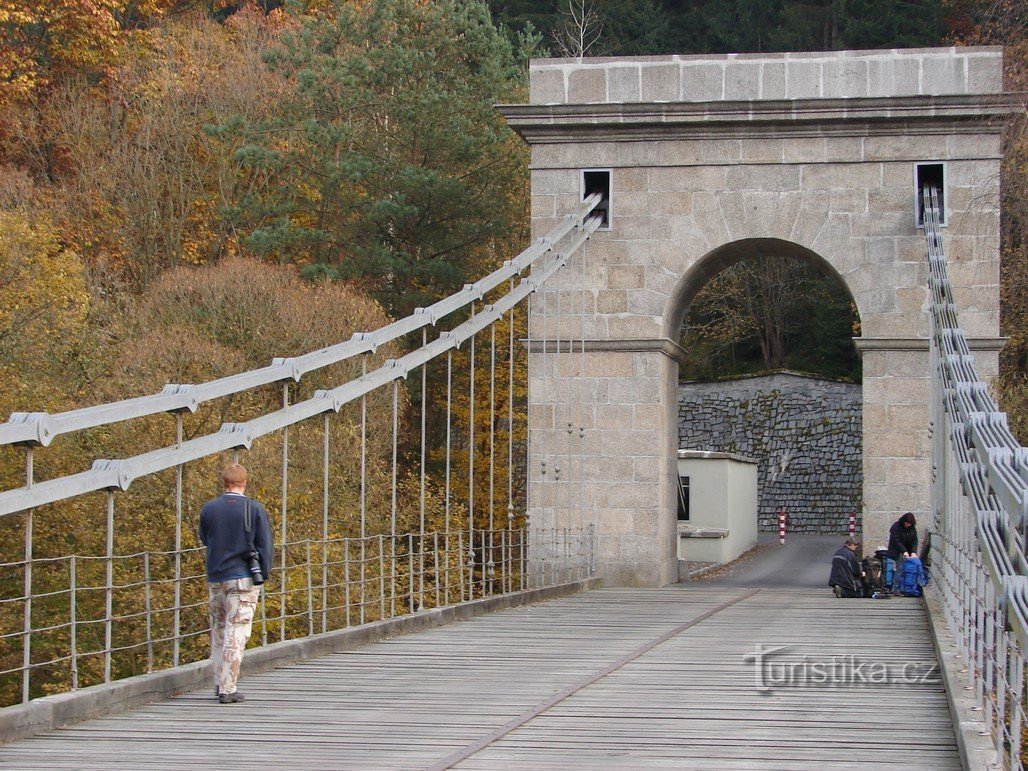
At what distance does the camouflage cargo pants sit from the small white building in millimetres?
18032

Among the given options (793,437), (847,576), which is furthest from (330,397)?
(793,437)

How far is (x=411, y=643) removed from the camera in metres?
8.13

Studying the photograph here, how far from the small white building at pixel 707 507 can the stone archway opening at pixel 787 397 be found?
13.5 ft

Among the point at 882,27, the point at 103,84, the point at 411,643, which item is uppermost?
the point at 882,27

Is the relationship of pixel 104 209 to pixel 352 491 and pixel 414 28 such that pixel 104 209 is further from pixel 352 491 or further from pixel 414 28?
pixel 352 491

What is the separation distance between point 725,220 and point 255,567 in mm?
8634

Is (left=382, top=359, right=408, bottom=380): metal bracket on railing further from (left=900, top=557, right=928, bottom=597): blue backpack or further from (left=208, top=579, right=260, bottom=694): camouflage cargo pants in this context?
(left=900, top=557, right=928, bottom=597): blue backpack

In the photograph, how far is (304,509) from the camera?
50.3ft

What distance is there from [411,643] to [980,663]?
3.64m

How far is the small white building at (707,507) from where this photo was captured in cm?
2375

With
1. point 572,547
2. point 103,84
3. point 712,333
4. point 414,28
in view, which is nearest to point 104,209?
point 103,84

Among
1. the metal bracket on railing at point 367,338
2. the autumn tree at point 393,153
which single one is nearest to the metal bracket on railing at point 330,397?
the metal bracket on railing at point 367,338

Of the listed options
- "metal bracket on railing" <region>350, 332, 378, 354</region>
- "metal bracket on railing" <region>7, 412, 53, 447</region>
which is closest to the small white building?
"metal bracket on railing" <region>350, 332, 378, 354</region>

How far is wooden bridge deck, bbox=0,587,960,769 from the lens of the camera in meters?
4.81
